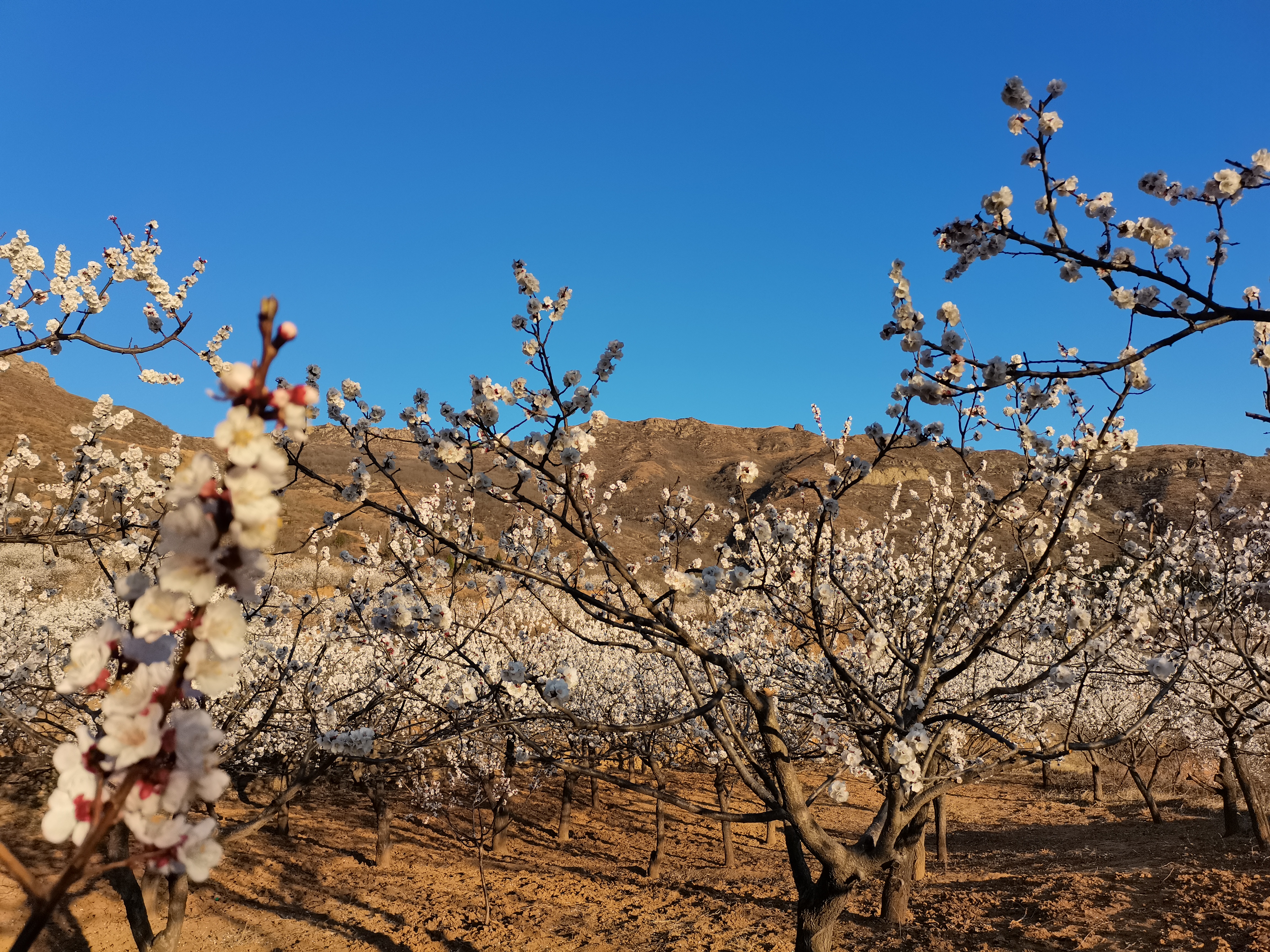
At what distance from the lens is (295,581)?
134ft

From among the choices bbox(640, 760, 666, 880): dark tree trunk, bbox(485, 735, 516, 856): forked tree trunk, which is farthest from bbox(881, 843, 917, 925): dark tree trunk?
bbox(485, 735, 516, 856): forked tree trunk

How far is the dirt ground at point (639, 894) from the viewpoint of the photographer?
9.51 metres

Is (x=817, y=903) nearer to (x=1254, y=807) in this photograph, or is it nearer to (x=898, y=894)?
(x=898, y=894)

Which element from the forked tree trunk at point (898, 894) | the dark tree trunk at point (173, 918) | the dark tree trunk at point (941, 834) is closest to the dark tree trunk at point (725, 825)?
the dark tree trunk at point (941, 834)

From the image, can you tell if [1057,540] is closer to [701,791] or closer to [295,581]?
[701,791]

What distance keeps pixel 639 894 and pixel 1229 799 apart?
1343cm

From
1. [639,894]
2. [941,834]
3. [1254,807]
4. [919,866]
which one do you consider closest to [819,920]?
[639,894]

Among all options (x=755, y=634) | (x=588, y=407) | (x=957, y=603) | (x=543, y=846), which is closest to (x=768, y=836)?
(x=543, y=846)

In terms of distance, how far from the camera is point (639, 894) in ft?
44.1

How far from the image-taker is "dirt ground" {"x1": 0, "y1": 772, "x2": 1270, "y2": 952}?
951 cm

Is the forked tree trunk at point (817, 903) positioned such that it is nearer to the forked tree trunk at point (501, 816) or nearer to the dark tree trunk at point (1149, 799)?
the forked tree trunk at point (501, 816)

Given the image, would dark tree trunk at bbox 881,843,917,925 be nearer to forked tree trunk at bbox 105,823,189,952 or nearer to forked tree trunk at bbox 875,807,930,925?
forked tree trunk at bbox 875,807,930,925

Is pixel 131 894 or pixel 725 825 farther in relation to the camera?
pixel 725 825

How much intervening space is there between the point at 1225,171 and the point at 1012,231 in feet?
3.93
